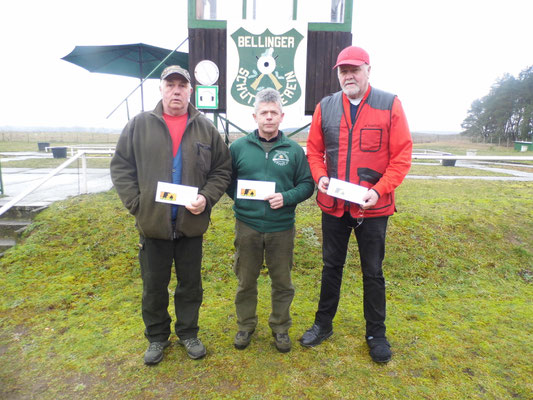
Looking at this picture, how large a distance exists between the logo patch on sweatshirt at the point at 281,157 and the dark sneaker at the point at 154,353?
1711mm

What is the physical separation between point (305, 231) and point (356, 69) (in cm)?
281

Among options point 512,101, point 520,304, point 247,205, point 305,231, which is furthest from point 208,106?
point 512,101

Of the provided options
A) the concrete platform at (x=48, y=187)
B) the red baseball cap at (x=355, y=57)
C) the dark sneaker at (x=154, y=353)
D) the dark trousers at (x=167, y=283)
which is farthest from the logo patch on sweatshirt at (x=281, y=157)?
the concrete platform at (x=48, y=187)

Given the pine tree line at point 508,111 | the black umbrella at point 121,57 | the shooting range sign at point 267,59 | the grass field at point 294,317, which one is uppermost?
the pine tree line at point 508,111

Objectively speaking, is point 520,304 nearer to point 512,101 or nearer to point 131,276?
point 131,276

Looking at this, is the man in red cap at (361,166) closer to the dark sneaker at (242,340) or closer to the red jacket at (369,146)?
the red jacket at (369,146)

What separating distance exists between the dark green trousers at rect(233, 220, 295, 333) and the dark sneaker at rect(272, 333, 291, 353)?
38mm

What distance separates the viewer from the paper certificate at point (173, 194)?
2500 millimetres

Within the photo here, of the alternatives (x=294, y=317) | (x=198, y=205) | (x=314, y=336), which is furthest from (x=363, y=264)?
(x=198, y=205)

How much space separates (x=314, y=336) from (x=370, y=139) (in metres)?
1.65

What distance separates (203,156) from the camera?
262cm

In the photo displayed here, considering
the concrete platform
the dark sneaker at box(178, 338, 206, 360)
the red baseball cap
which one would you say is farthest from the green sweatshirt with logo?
the concrete platform

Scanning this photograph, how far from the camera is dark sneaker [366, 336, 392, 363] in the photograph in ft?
8.60

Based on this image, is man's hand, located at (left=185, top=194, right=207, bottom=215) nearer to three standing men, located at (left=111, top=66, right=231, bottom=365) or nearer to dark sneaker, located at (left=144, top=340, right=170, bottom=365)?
three standing men, located at (left=111, top=66, right=231, bottom=365)
